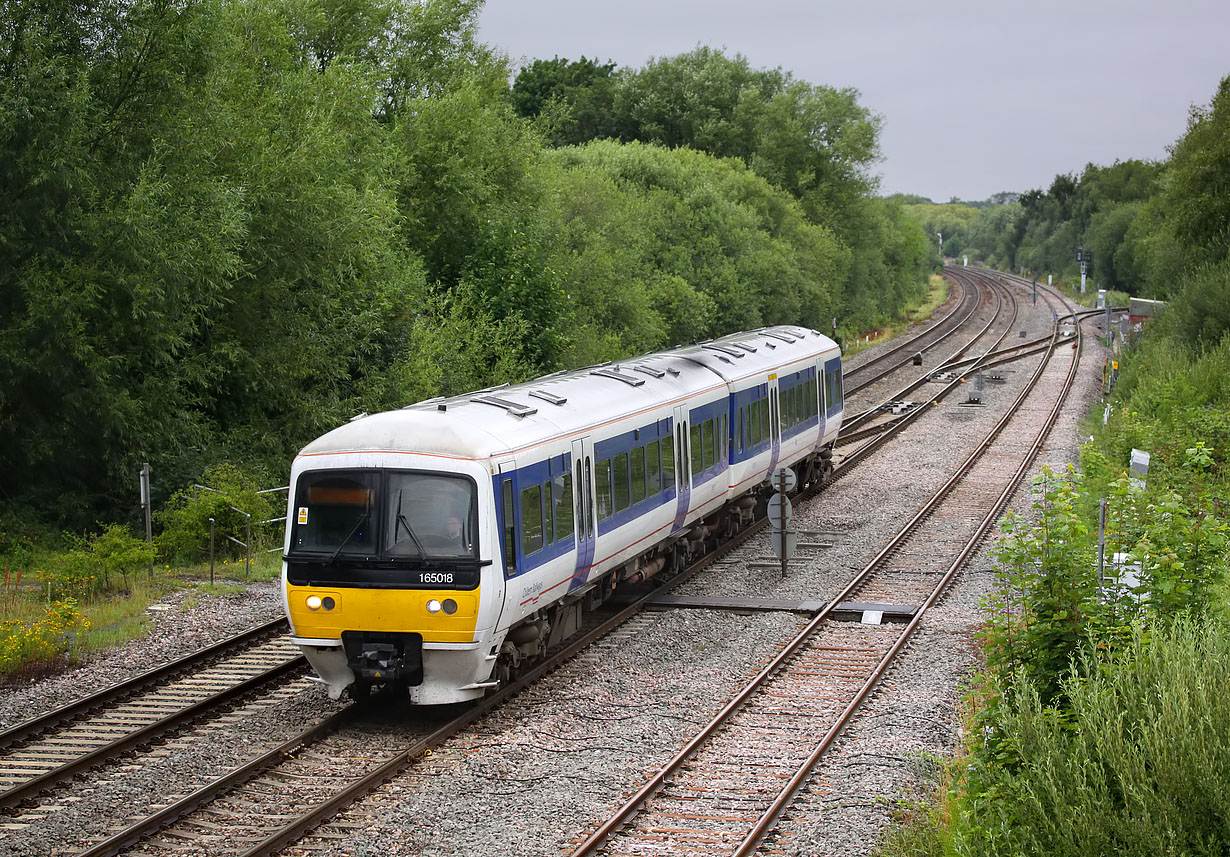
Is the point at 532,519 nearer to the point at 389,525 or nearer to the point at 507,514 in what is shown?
the point at 507,514

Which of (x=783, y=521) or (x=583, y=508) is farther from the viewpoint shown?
(x=783, y=521)

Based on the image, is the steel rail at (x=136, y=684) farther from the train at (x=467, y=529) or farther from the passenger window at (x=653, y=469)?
the passenger window at (x=653, y=469)

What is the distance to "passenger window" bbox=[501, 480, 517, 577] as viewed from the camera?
1347 centimetres

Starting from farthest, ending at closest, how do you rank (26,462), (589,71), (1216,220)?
1. (589,71)
2. (1216,220)
3. (26,462)

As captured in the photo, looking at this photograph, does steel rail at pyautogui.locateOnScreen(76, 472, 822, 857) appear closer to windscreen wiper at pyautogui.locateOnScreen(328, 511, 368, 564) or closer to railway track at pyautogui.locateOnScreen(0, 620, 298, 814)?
railway track at pyautogui.locateOnScreen(0, 620, 298, 814)

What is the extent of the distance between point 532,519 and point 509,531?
70 centimetres

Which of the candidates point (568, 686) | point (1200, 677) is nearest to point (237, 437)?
point (568, 686)

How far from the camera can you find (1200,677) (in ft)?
25.0

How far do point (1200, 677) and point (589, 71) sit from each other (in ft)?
263

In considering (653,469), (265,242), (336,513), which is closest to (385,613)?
(336,513)

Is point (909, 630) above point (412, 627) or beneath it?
beneath

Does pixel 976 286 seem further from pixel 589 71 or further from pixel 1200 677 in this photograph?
pixel 1200 677

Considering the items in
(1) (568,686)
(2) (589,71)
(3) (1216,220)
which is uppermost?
(2) (589,71)

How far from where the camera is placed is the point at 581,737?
42.8 ft
